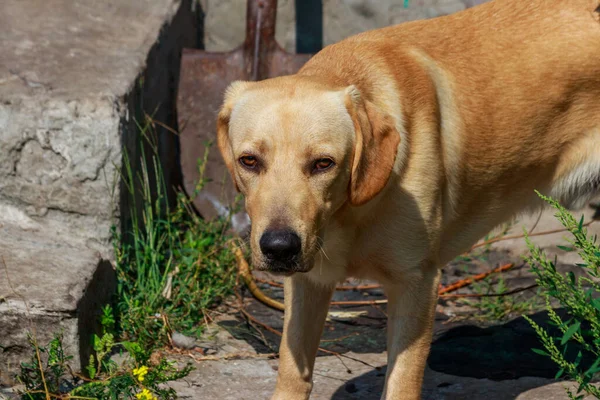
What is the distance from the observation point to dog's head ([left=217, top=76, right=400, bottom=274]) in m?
2.88

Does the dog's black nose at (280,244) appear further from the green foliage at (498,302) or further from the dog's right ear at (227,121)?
the green foliage at (498,302)

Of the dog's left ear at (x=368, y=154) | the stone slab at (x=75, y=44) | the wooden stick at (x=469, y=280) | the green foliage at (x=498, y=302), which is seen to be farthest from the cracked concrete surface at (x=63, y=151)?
the green foliage at (x=498, y=302)

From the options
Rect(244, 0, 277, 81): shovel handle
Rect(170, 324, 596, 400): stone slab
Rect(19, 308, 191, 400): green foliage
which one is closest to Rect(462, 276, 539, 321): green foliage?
Rect(170, 324, 596, 400): stone slab

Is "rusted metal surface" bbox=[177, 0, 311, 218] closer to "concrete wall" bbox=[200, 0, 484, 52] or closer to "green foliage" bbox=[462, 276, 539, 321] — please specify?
"concrete wall" bbox=[200, 0, 484, 52]

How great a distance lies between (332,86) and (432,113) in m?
0.47

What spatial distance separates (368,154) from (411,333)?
2.50 ft

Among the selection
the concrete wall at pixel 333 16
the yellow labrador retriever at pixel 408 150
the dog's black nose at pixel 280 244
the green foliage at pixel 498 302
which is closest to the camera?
the dog's black nose at pixel 280 244

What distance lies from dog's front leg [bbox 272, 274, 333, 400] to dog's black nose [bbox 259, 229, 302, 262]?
697mm

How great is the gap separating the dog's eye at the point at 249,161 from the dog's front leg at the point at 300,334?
2.24 ft

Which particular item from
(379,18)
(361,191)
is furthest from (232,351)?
(379,18)

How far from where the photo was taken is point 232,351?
4.38m

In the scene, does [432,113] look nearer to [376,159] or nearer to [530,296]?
[376,159]

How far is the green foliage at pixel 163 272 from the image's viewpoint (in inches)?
171

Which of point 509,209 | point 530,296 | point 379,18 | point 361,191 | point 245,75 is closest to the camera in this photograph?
point 361,191
